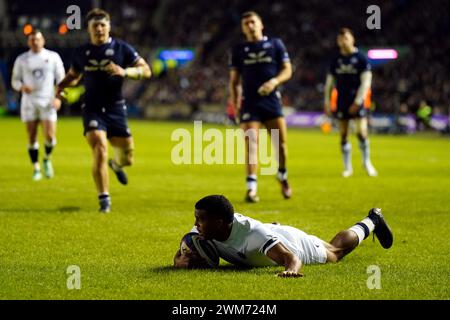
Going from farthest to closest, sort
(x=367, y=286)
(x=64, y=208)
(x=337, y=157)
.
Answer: (x=337, y=157), (x=64, y=208), (x=367, y=286)

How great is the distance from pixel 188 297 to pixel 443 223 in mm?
5281

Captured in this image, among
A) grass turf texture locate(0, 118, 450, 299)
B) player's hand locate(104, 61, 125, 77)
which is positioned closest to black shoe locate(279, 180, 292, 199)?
grass turf texture locate(0, 118, 450, 299)

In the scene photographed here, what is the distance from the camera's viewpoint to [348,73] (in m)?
18.1

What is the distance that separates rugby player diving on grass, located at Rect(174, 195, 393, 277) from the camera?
725 cm

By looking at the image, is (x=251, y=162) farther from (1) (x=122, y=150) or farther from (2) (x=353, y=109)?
(2) (x=353, y=109)

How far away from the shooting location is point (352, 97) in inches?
716

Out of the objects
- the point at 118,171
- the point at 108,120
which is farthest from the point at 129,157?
the point at 108,120

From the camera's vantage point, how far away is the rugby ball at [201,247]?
25.0ft

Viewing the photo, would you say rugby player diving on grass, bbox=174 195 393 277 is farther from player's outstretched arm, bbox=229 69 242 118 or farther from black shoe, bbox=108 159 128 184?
black shoe, bbox=108 159 128 184

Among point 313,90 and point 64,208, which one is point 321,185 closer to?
point 64,208

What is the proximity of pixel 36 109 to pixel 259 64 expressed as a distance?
4981mm

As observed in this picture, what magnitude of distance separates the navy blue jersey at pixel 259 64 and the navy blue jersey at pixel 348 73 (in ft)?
14.7

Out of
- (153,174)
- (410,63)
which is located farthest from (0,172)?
(410,63)
